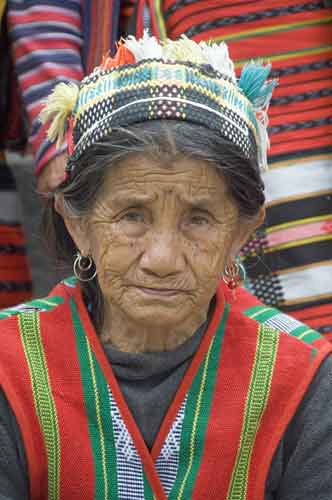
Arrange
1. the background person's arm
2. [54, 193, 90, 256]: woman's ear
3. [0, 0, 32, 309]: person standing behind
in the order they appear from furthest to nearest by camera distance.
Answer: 1. [0, 0, 32, 309]: person standing behind
2. the background person's arm
3. [54, 193, 90, 256]: woman's ear

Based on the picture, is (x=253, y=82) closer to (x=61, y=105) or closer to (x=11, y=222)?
(x=61, y=105)

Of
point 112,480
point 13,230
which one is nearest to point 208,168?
point 112,480

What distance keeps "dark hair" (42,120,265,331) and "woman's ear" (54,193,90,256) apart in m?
0.02

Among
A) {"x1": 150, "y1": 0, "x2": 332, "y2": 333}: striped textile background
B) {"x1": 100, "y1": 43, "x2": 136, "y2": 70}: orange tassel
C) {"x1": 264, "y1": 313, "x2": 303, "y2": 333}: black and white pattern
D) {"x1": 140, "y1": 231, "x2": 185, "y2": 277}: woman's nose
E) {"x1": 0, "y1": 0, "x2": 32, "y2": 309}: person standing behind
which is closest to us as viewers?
{"x1": 140, "y1": 231, "x2": 185, "y2": 277}: woman's nose

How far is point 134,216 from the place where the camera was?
98.7 inches

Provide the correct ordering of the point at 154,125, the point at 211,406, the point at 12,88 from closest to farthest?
the point at 154,125
the point at 211,406
the point at 12,88

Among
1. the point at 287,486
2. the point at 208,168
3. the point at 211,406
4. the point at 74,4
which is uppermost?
the point at 74,4

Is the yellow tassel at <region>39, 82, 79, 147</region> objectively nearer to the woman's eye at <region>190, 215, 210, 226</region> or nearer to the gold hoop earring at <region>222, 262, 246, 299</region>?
the woman's eye at <region>190, 215, 210, 226</region>

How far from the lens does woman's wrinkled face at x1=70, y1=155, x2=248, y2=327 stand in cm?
245

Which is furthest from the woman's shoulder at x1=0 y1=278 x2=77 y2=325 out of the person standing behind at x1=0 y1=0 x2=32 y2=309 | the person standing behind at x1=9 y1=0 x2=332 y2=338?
the person standing behind at x1=0 y1=0 x2=32 y2=309

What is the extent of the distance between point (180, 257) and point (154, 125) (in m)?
0.30

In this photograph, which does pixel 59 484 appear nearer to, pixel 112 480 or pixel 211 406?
pixel 112 480

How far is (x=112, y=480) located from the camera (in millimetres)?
2523

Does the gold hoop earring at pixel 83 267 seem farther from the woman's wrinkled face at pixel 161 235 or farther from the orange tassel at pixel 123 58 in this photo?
the orange tassel at pixel 123 58
